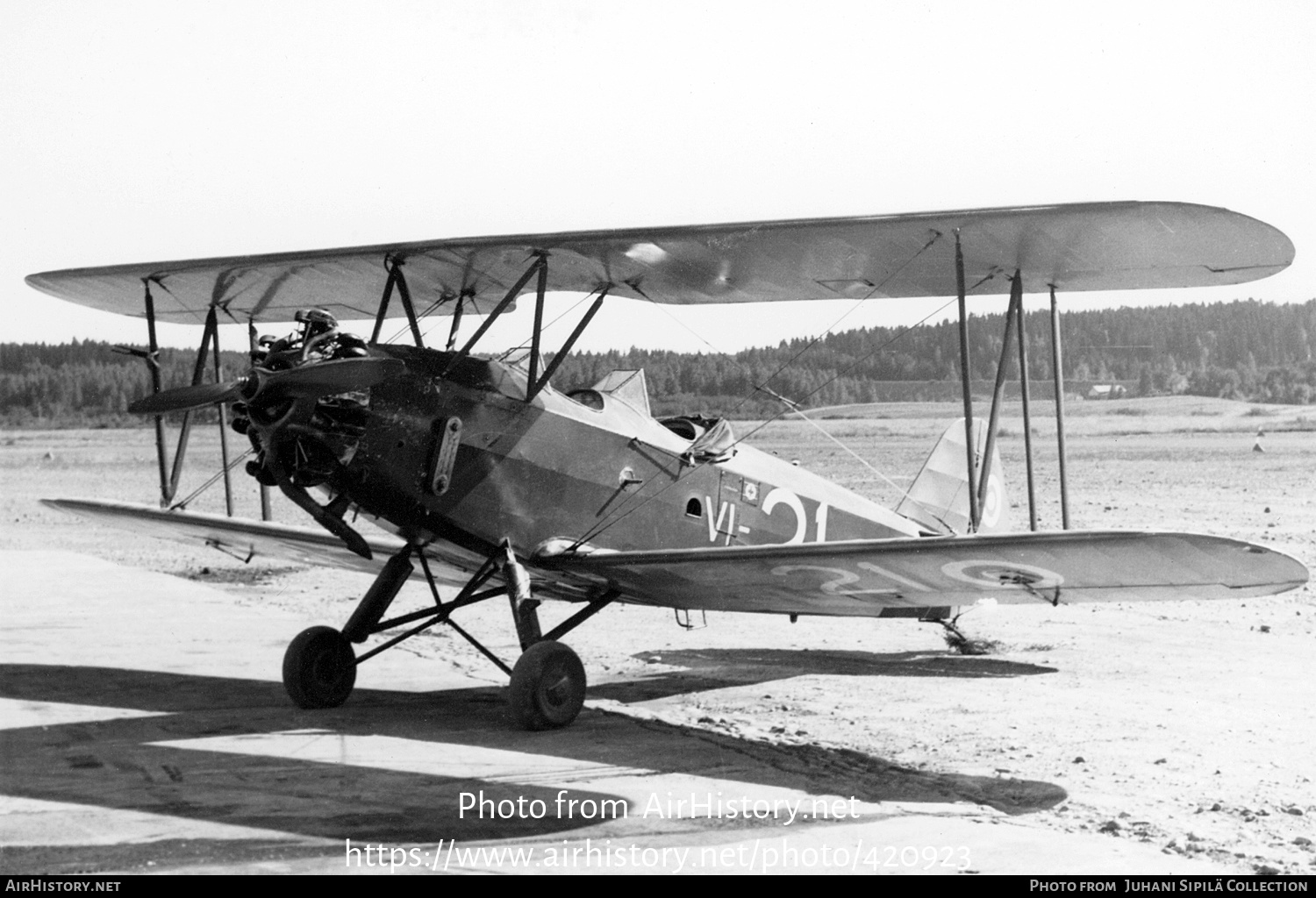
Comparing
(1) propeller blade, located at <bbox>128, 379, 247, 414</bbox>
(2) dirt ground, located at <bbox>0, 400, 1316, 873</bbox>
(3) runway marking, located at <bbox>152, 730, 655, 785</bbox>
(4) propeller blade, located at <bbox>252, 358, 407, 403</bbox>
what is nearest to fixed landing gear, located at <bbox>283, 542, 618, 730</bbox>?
(3) runway marking, located at <bbox>152, 730, 655, 785</bbox>

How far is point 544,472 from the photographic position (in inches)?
321

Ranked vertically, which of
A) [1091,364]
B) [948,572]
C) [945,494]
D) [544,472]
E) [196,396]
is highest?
[1091,364]

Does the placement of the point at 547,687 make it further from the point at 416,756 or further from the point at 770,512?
the point at 770,512

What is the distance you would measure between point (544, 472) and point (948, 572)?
105 inches

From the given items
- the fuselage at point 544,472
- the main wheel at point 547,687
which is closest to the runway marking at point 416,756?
the main wheel at point 547,687

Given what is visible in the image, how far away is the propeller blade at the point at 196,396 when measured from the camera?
702 cm

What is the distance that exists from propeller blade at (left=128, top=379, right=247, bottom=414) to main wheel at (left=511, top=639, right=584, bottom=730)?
217 cm

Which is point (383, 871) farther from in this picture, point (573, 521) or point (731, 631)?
point (731, 631)

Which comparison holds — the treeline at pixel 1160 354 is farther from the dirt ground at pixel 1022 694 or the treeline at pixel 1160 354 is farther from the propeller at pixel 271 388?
the propeller at pixel 271 388

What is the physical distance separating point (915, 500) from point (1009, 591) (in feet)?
15.4

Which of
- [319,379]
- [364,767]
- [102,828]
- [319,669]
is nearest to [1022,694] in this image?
[364,767]

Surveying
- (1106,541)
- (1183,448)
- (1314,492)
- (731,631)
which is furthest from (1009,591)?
(1183,448)

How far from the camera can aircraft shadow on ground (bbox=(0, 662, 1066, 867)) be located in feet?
18.7

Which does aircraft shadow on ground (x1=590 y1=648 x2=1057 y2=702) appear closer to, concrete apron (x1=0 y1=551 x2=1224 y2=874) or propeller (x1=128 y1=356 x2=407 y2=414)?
concrete apron (x1=0 y1=551 x2=1224 y2=874)
